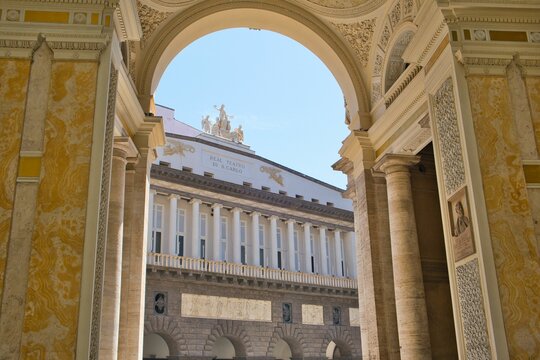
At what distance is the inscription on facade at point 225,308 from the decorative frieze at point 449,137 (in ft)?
78.3

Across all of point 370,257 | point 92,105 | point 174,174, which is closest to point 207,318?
point 174,174

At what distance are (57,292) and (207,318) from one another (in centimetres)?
2533

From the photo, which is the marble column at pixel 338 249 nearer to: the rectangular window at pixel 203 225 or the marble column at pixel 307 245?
the marble column at pixel 307 245

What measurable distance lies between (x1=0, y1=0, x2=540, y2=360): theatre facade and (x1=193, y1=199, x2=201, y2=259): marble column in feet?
57.9

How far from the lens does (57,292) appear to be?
732cm

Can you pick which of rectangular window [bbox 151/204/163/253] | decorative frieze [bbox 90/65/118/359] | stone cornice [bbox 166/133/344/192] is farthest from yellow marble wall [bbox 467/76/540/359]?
stone cornice [bbox 166/133/344/192]

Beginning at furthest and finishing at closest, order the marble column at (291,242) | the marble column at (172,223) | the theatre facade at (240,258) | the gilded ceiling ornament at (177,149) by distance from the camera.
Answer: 1. the marble column at (291,242)
2. the gilded ceiling ornament at (177,149)
3. the marble column at (172,223)
4. the theatre facade at (240,258)

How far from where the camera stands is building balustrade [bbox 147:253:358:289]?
3084cm

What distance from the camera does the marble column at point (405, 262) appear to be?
12375mm

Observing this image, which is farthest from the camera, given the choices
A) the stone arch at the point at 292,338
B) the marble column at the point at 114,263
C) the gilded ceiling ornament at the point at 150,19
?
the stone arch at the point at 292,338

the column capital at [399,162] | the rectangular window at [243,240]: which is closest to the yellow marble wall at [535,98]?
the column capital at [399,162]

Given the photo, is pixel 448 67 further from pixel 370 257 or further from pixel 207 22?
pixel 207 22

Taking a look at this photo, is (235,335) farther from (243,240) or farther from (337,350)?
(337,350)

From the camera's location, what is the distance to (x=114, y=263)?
1188 centimetres
